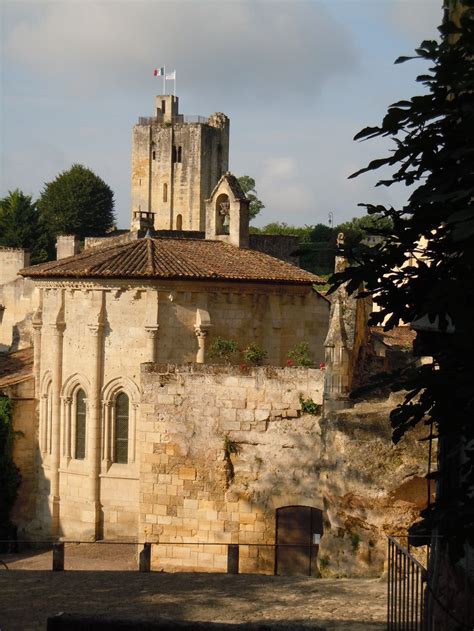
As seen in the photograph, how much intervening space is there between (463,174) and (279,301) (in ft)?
78.4

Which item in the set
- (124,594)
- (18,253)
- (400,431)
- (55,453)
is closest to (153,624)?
(124,594)

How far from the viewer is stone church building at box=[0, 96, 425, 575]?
19328mm

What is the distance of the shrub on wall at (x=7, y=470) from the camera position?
103 ft

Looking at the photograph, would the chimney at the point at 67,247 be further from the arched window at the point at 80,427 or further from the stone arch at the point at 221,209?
the arched window at the point at 80,427

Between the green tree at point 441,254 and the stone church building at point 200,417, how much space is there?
10097mm

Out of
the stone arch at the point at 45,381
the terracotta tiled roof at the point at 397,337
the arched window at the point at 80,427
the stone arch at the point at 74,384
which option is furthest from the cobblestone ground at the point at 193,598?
the terracotta tiled roof at the point at 397,337

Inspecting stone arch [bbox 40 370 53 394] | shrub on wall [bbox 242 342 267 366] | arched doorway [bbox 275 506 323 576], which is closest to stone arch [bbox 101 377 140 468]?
stone arch [bbox 40 370 53 394]

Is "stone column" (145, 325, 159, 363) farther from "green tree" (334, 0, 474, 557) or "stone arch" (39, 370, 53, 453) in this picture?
Answer: "green tree" (334, 0, 474, 557)

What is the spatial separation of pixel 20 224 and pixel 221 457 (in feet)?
210

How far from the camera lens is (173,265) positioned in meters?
30.0

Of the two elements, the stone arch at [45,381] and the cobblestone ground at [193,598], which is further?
the stone arch at [45,381]

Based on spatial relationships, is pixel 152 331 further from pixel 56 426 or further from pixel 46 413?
pixel 46 413

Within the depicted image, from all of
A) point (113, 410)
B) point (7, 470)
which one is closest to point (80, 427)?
point (113, 410)

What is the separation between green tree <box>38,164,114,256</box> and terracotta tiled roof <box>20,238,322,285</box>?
58.3m
